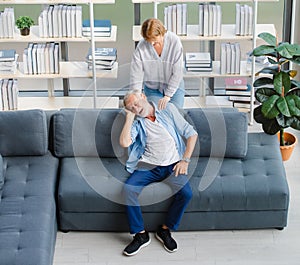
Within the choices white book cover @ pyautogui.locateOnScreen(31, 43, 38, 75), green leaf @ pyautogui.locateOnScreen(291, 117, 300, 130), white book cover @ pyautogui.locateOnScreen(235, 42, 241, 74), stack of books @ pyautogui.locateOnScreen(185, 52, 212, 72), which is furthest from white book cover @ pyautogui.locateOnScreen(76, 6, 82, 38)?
green leaf @ pyautogui.locateOnScreen(291, 117, 300, 130)

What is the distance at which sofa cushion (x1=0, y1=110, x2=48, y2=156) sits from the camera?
492 centimetres

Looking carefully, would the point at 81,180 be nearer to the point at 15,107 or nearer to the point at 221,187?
the point at 221,187

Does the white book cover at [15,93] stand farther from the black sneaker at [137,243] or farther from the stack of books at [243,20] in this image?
the black sneaker at [137,243]

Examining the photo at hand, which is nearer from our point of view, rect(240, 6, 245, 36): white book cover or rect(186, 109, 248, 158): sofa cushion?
rect(186, 109, 248, 158): sofa cushion

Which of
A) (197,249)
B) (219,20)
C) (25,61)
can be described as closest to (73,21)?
(25,61)

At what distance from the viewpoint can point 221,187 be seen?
467cm

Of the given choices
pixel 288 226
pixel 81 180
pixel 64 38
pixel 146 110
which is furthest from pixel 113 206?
pixel 64 38

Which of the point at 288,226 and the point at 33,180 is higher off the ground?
the point at 33,180

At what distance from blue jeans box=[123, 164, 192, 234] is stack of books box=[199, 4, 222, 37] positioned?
1663mm

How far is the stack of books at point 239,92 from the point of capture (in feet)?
20.5

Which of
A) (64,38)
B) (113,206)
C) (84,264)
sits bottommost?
(84,264)

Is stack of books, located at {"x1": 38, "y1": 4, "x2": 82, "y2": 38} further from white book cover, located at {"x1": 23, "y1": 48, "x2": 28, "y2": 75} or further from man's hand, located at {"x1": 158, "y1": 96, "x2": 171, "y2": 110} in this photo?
man's hand, located at {"x1": 158, "y1": 96, "x2": 171, "y2": 110}

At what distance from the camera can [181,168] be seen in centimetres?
470

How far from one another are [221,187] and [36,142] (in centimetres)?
126
